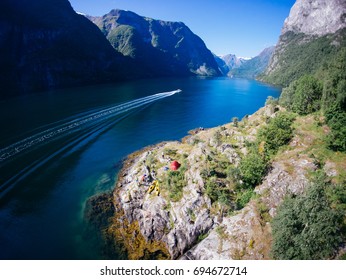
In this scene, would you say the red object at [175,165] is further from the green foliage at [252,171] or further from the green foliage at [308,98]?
the green foliage at [308,98]

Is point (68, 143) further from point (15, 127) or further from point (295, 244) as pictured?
point (295, 244)

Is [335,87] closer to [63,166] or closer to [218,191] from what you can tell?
[218,191]

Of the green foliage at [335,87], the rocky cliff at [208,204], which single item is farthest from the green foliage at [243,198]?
the green foliage at [335,87]

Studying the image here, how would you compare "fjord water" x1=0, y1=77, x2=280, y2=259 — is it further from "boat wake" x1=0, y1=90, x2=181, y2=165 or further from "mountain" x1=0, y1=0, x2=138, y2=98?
"mountain" x1=0, y1=0, x2=138, y2=98

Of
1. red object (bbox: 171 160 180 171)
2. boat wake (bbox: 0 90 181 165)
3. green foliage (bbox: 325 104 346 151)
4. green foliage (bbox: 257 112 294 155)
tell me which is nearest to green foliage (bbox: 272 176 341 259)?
green foliage (bbox: 325 104 346 151)
